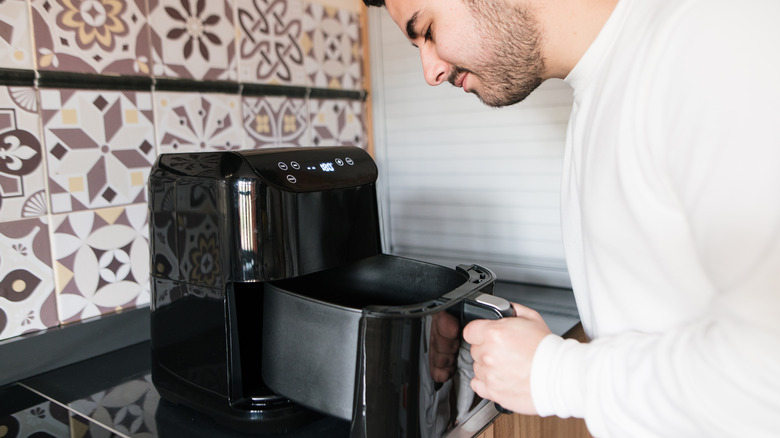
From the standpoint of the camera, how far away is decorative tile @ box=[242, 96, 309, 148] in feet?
3.88

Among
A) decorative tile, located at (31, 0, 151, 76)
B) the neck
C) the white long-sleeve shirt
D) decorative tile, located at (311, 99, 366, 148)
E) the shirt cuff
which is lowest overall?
the shirt cuff

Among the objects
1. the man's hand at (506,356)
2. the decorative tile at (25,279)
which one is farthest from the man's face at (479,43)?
the decorative tile at (25,279)

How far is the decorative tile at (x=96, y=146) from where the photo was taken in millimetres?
895

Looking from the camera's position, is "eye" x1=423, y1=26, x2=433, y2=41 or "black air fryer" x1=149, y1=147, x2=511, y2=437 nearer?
"black air fryer" x1=149, y1=147, x2=511, y2=437

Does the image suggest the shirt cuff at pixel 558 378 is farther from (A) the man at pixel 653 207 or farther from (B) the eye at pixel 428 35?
(B) the eye at pixel 428 35

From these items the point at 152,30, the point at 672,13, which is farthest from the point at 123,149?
the point at 672,13

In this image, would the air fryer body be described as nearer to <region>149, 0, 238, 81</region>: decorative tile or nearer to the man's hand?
the man's hand

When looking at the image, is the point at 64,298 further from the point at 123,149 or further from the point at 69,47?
the point at 69,47

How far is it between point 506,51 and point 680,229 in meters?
0.28

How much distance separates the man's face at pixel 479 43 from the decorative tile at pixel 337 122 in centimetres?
61

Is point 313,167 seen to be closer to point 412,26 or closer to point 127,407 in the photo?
point 412,26

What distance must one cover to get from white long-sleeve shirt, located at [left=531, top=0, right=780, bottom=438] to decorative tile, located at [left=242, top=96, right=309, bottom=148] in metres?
0.76

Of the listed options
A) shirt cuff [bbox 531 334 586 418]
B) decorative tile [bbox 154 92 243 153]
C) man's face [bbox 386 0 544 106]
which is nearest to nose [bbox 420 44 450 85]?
man's face [bbox 386 0 544 106]

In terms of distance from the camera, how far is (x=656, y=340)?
1.61ft
